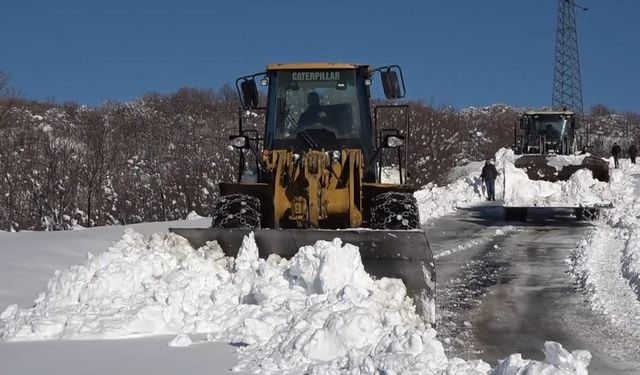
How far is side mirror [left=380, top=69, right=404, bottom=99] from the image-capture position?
8.35m

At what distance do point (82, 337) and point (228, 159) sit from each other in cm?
3508

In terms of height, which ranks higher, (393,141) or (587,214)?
(393,141)

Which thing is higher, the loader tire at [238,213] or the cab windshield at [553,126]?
the cab windshield at [553,126]

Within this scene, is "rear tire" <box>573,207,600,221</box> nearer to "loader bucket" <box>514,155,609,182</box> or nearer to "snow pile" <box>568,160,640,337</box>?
"snow pile" <box>568,160,640,337</box>

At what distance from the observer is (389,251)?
21.1ft

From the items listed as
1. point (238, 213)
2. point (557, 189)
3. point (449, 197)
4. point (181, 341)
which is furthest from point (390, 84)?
point (449, 197)

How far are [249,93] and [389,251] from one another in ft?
10.2

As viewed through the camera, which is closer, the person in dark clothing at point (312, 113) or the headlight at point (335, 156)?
the headlight at point (335, 156)

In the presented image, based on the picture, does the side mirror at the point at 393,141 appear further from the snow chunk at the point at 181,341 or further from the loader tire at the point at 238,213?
the snow chunk at the point at 181,341

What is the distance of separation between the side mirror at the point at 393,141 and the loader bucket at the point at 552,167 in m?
10.5

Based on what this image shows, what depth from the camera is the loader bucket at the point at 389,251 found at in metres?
6.35

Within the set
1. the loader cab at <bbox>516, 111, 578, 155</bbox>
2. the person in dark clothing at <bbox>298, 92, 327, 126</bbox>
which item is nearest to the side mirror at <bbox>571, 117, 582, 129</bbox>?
the loader cab at <bbox>516, 111, 578, 155</bbox>

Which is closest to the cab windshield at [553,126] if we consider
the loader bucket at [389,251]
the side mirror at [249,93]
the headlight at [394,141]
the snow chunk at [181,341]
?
the headlight at [394,141]

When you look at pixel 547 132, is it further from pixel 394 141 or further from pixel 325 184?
pixel 325 184
